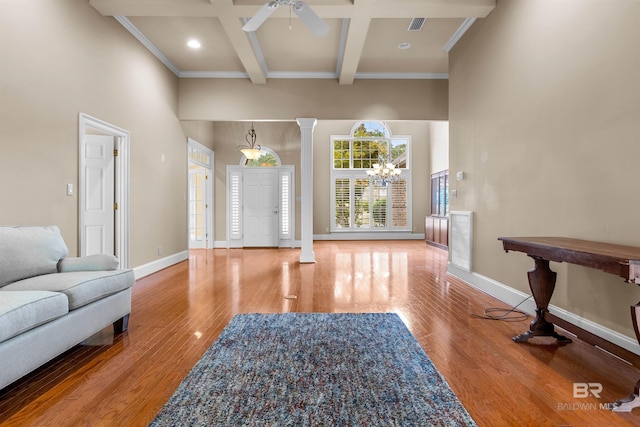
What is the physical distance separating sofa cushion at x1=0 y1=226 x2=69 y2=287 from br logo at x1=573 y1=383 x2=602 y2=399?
3.49 meters

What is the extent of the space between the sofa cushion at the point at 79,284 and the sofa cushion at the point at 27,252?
9 centimetres

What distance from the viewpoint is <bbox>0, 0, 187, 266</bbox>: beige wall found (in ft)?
8.82

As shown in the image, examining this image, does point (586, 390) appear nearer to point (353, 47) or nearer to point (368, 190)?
point (353, 47)

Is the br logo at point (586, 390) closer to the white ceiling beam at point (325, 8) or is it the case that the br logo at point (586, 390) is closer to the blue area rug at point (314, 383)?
the blue area rug at point (314, 383)

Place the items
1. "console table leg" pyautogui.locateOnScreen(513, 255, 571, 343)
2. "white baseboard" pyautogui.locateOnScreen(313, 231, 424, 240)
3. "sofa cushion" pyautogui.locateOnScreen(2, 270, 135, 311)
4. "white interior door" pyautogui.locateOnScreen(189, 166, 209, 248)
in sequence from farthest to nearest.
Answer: "white baseboard" pyautogui.locateOnScreen(313, 231, 424, 240) → "white interior door" pyautogui.locateOnScreen(189, 166, 209, 248) → "console table leg" pyautogui.locateOnScreen(513, 255, 571, 343) → "sofa cushion" pyautogui.locateOnScreen(2, 270, 135, 311)

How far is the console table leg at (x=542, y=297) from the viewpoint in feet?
8.01

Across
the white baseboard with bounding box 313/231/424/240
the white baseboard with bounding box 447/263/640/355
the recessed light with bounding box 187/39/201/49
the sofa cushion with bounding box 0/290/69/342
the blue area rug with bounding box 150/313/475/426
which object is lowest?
the blue area rug with bounding box 150/313/475/426

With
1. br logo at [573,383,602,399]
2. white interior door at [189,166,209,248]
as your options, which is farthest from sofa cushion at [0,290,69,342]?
white interior door at [189,166,209,248]

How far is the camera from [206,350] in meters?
2.26

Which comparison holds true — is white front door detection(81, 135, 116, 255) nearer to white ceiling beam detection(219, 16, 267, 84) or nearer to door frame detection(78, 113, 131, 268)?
door frame detection(78, 113, 131, 268)

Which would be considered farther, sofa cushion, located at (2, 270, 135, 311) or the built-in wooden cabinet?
the built-in wooden cabinet

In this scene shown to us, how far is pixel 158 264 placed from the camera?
5.06 meters

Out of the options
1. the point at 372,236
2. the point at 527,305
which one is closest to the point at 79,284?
the point at 527,305

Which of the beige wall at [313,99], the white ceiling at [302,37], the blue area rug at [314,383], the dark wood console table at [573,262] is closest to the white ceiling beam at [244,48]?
the white ceiling at [302,37]
